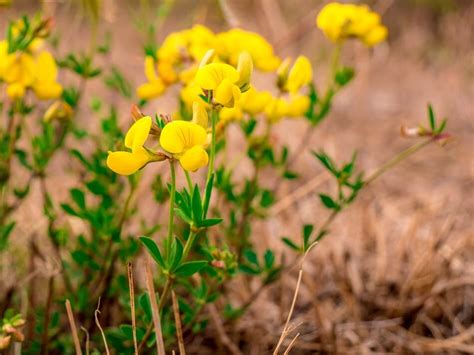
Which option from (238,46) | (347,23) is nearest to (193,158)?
(238,46)

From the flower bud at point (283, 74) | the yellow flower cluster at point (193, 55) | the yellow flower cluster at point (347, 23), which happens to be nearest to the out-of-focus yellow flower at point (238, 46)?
the yellow flower cluster at point (193, 55)

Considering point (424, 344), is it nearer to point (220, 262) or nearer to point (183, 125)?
point (220, 262)

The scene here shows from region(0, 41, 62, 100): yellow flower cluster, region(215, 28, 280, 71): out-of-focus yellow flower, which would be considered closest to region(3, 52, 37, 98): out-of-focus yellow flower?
region(0, 41, 62, 100): yellow flower cluster

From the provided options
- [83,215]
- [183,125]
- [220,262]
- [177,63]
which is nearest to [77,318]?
[83,215]

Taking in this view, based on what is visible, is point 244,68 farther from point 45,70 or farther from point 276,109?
point 45,70

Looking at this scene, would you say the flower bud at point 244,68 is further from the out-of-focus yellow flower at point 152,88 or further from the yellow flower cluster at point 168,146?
the out-of-focus yellow flower at point 152,88

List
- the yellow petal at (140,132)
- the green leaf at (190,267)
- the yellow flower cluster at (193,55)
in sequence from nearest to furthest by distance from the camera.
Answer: the yellow petal at (140,132) → the green leaf at (190,267) → the yellow flower cluster at (193,55)

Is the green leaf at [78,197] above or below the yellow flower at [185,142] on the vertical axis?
below
